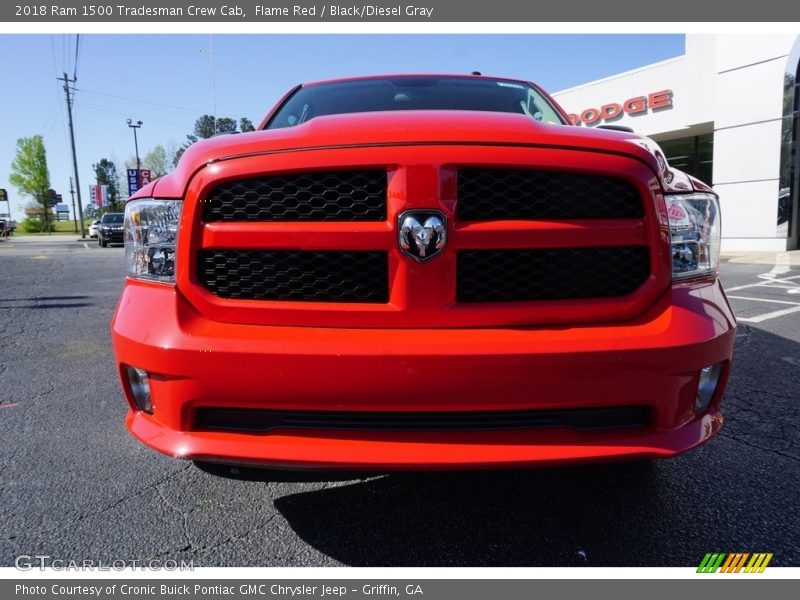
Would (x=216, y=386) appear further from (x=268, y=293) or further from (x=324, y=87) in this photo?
(x=324, y=87)

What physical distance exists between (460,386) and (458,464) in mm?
216

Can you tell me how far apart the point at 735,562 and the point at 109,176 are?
322ft

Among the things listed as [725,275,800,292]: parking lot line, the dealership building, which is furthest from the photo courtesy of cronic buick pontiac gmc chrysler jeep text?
the dealership building

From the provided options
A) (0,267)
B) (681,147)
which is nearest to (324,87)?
(0,267)

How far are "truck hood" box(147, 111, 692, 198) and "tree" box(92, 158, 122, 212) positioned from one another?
3530 inches

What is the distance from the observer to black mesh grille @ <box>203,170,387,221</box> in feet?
5.20

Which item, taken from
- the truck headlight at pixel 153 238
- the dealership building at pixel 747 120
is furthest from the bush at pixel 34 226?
the truck headlight at pixel 153 238

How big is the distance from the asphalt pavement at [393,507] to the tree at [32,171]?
207ft

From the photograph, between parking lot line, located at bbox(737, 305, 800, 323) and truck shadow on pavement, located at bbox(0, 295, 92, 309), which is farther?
truck shadow on pavement, located at bbox(0, 295, 92, 309)

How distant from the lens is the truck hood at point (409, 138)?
5.20ft

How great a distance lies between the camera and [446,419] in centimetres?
153

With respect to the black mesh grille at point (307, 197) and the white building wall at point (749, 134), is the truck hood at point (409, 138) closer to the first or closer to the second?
the black mesh grille at point (307, 197)

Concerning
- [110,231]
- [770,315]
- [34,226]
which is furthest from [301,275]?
[34,226]

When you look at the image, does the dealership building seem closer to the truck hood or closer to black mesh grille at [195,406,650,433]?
the truck hood
